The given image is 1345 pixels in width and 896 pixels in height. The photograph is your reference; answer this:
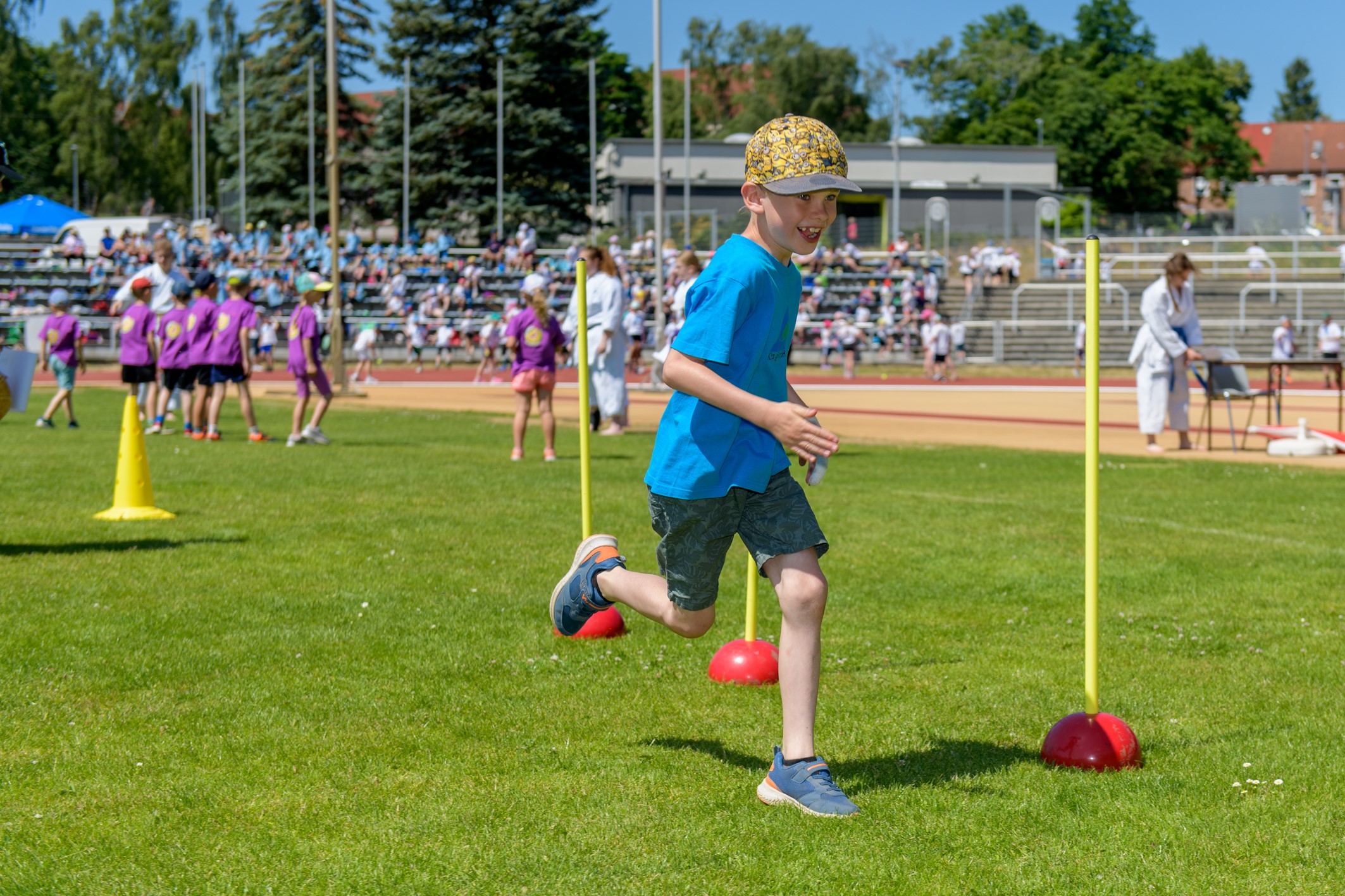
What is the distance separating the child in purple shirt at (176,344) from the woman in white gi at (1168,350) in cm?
1068

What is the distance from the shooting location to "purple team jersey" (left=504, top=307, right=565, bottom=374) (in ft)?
47.5

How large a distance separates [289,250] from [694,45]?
208 ft

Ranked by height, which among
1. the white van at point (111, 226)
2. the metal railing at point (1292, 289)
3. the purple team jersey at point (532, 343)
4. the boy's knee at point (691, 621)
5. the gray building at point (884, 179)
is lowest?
the boy's knee at point (691, 621)

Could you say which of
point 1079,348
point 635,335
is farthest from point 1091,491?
point 1079,348

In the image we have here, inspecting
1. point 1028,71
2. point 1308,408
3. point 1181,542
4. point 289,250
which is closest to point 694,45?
point 1028,71

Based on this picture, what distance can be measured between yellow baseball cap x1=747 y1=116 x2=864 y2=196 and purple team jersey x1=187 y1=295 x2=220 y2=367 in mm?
13341

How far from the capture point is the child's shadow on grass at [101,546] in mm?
8906

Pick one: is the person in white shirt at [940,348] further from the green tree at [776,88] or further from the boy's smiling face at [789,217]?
the green tree at [776,88]

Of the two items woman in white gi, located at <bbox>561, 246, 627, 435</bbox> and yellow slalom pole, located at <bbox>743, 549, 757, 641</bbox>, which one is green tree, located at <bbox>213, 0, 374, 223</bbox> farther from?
yellow slalom pole, located at <bbox>743, 549, 757, 641</bbox>

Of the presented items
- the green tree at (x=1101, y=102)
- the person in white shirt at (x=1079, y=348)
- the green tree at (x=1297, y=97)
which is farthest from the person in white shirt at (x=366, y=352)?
the green tree at (x=1297, y=97)

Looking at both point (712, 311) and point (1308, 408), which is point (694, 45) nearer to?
point (1308, 408)

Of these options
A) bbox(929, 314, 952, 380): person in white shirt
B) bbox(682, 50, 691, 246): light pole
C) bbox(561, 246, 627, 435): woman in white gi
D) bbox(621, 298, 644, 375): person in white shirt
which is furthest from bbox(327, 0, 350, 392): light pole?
bbox(682, 50, 691, 246): light pole

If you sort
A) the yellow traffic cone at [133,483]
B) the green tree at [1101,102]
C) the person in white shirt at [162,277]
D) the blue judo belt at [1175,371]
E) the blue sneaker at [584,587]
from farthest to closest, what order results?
the green tree at [1101,102], the person in white shirt at [162,277], the blue judo belt at [1175,371], the yellow traffic cone at [133,483], the blue sneaker at [584,587]

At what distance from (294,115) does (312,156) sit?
31.0 feet
